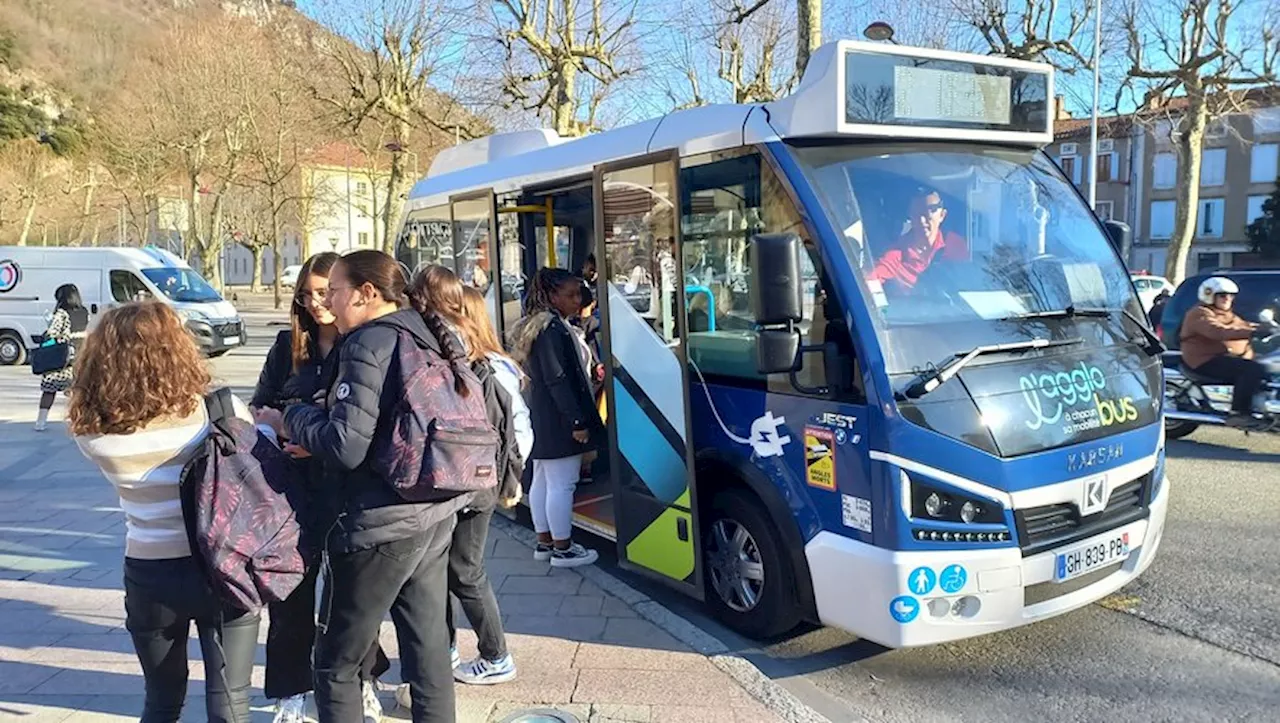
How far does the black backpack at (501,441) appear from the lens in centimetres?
338

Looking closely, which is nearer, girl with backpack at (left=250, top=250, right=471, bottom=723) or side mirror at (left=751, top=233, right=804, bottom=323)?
girl with backpack at (left=250, top=250, right=471, bottom=723)

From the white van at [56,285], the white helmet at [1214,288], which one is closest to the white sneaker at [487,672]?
the white helmet at [1214,288]

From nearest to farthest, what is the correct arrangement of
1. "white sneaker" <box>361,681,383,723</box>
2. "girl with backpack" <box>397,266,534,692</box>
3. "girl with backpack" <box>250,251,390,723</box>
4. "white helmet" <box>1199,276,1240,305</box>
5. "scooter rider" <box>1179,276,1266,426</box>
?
1. "girl with backpack" <box>250,251,390,723</box>
2. "girl with backpack" <box>397,266,534,692</box>
3. "white sneaker" <box>361,681,383,723</box>
4. "scooter rider" <box>1179,276,1266,426</box>
5. "white helmet" <box>1199,276,1240,305</box>

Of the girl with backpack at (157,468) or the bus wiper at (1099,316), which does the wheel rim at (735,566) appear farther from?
the girl with backpack at (157,468)

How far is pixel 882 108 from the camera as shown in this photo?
12.9ft

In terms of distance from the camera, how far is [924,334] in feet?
12.2

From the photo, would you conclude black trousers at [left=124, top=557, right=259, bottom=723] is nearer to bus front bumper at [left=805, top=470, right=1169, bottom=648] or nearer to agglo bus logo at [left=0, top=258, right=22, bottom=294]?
bus front bumper at [left=805, top=470, right=1169, bottom=648]

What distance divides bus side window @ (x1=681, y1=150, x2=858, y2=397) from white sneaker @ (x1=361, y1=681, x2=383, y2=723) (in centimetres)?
208

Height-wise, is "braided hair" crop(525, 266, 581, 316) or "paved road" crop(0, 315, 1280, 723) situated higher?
"braided hair" crop(525, 266, 581, 316)

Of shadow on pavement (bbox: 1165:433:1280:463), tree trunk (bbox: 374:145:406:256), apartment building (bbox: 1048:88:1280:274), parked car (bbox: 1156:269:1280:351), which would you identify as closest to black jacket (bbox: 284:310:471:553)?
shadow on pavement (bbox: 1165:433:1280:463)

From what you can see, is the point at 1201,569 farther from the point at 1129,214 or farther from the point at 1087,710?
the point at 1129,214

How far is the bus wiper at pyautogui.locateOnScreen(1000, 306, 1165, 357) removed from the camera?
13.2 feet

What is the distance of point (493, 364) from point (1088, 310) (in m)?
2.74

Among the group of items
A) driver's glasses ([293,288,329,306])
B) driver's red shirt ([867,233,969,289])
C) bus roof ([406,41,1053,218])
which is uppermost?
bus roof ([406,41,1053,218])
